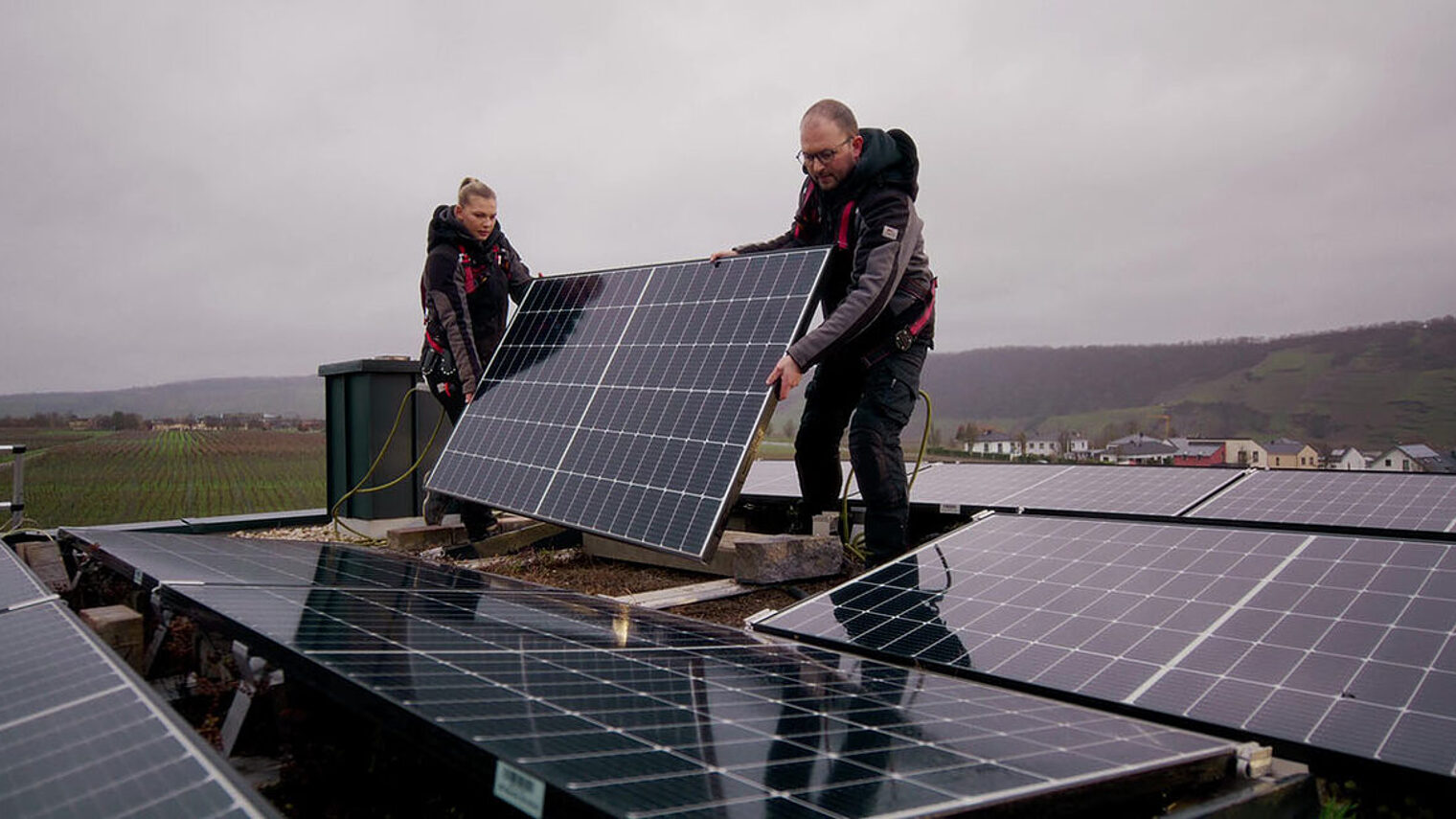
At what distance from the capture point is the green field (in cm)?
1159

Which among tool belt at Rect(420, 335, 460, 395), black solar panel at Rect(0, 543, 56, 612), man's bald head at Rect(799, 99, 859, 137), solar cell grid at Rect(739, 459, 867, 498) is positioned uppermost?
man's bald head at Rect(799, 99, 859, 137)

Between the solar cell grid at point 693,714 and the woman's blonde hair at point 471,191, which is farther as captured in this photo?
the woman's blonde hair at point 471,191

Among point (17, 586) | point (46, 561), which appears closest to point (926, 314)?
point (17, 586)

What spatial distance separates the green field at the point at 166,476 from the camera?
38.0 feet

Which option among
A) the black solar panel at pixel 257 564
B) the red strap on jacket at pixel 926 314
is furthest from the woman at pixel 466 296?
the red strap on jacket at pixel 926 314

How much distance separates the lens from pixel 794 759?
1.81 m

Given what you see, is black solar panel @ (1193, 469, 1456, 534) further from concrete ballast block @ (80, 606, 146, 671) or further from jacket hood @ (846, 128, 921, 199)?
concrete ballast block @ (80, 606, 146, 671)

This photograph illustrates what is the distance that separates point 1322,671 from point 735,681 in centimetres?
211

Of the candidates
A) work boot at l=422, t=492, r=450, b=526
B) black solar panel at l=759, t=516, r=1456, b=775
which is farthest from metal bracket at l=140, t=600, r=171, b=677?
work boot at l=422, t=492, r=450, b=526

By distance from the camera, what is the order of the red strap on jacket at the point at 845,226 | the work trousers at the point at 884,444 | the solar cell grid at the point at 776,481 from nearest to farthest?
the work trousers at the point at 884,444 → the red strap on jacket at the point at 845,226 → the solar cell grid at the point at 776,481

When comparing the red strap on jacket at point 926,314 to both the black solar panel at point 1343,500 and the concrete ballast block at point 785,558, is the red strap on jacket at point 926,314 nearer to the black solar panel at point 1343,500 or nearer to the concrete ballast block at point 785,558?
the concrete ballast block at point 785,558

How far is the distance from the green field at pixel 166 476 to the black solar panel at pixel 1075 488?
7761 millimetres

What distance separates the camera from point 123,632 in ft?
12.8

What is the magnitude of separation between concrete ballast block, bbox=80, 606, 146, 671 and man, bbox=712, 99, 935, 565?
136 inches
